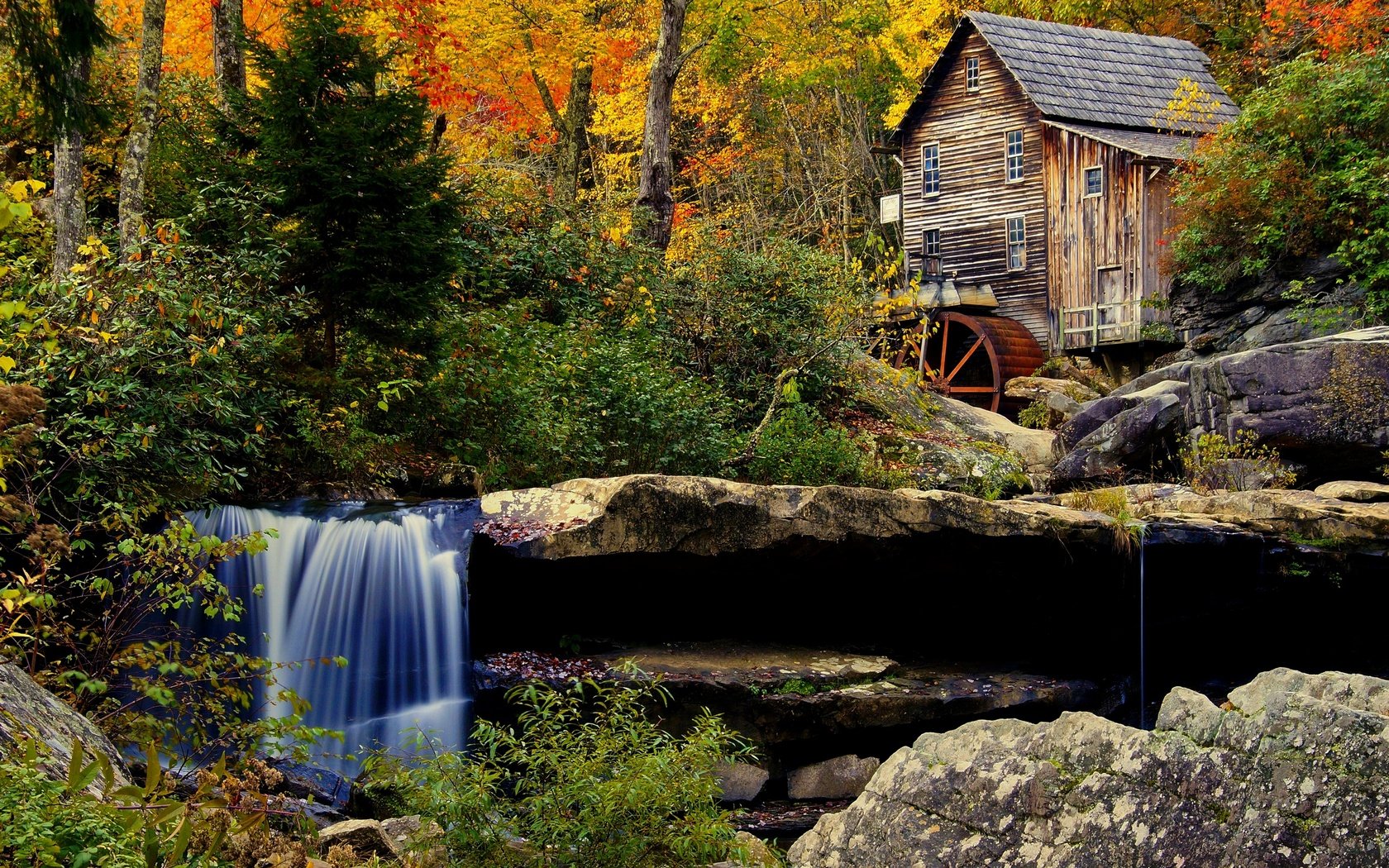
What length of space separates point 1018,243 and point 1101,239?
125 inches

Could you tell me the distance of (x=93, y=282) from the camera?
28.2 feet

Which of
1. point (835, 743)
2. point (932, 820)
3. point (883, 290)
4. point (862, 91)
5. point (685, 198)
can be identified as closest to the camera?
point (932, 820)

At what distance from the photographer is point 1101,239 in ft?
99.6

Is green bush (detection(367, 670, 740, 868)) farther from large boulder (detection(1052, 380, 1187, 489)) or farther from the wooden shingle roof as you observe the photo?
the wooden shingle roof

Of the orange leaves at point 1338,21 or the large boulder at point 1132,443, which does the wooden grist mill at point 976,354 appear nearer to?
the large boulder at point 1132,443

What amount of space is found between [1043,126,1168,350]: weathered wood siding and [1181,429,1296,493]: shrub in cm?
1404

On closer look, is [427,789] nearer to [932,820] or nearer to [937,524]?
[932,820]

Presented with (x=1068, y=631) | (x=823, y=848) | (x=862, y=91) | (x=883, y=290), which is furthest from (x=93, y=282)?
(x=862, y=91)

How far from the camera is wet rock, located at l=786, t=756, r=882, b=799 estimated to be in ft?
33.0

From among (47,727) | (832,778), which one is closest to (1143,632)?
(832,778)

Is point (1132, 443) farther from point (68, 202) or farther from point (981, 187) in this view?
point (981, 187)

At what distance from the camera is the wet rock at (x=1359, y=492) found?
12.8 m

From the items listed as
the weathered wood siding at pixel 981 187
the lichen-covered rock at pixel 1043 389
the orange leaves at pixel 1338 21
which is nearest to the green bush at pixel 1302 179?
the orange leaves at pixel 1338 21

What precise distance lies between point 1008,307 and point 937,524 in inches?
932
